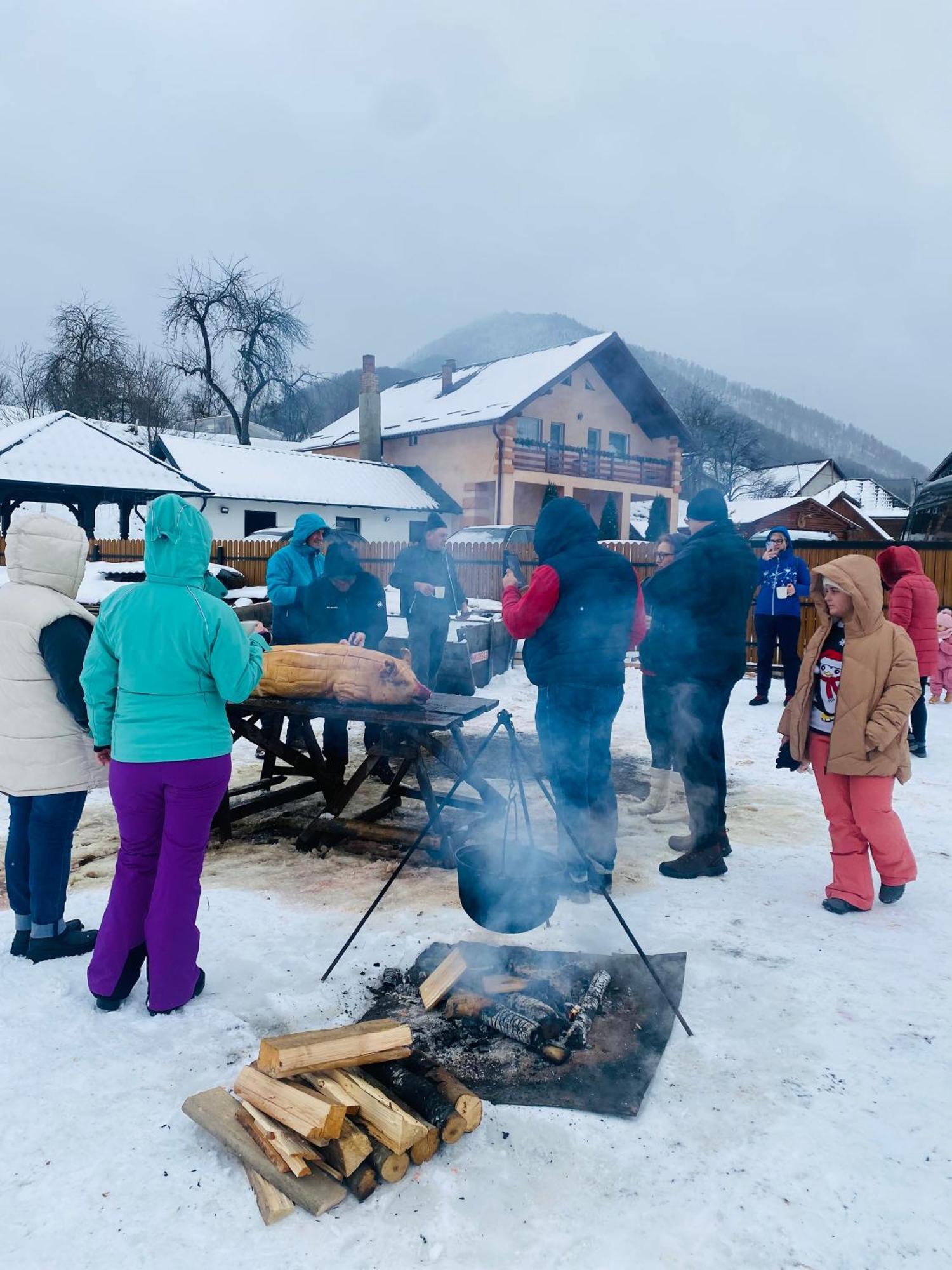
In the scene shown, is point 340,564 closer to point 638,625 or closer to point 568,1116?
point 638,625

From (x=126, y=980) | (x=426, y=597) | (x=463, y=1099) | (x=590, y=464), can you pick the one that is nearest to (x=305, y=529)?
(x=426, y=597)

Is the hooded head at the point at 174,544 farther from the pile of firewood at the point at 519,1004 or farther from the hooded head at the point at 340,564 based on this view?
the hooded head at the point at 340,564

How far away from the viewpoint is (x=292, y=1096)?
7.37 ft

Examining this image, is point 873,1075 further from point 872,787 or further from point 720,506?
point 720,506

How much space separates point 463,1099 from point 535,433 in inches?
1088

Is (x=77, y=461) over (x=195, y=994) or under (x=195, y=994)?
over

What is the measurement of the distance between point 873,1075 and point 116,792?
2824 mm

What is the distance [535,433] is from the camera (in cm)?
2842

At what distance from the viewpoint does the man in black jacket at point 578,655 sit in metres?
3.95

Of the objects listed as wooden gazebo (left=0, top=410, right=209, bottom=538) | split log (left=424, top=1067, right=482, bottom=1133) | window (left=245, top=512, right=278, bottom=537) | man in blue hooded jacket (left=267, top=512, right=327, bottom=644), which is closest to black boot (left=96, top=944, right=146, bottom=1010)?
split log (left=424, top=1067, right=482, bottom=1133)

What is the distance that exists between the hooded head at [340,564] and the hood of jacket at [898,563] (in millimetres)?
4057

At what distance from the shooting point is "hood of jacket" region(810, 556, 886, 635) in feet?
12.1

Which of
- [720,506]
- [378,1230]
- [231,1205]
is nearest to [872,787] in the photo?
[720,506]

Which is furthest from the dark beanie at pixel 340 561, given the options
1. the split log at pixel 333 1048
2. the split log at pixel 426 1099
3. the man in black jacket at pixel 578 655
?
the split log at pixel 426 1099
